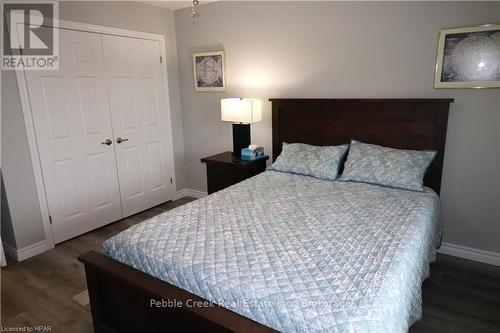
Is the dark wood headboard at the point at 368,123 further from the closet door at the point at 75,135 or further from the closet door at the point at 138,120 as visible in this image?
the closet door at the point at 75,135

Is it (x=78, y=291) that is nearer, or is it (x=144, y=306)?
(x=144, y=306)

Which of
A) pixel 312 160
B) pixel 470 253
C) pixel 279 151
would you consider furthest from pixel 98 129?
pixel 470 253

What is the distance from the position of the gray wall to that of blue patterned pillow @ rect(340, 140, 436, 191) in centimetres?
34

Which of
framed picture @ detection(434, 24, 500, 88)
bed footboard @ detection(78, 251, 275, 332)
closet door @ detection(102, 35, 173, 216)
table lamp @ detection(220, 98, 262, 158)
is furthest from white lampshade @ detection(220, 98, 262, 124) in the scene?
bed footboard @ detection(78, 251, 275, 332)

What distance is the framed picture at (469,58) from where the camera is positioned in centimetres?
225

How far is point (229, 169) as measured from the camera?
127 inches

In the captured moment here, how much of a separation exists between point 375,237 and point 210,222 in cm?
93

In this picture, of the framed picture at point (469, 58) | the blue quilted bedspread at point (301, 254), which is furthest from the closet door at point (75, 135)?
the framed picture at point (469, 58)

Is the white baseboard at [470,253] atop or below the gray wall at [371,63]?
below

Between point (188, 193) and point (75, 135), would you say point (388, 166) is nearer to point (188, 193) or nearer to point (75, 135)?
point (188, 193)

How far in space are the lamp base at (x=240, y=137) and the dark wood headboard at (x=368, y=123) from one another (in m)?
0.31

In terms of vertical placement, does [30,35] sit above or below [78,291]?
above

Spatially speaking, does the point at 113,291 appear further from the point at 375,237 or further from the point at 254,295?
the point at 375,237

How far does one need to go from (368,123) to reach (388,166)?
0.50 meters
